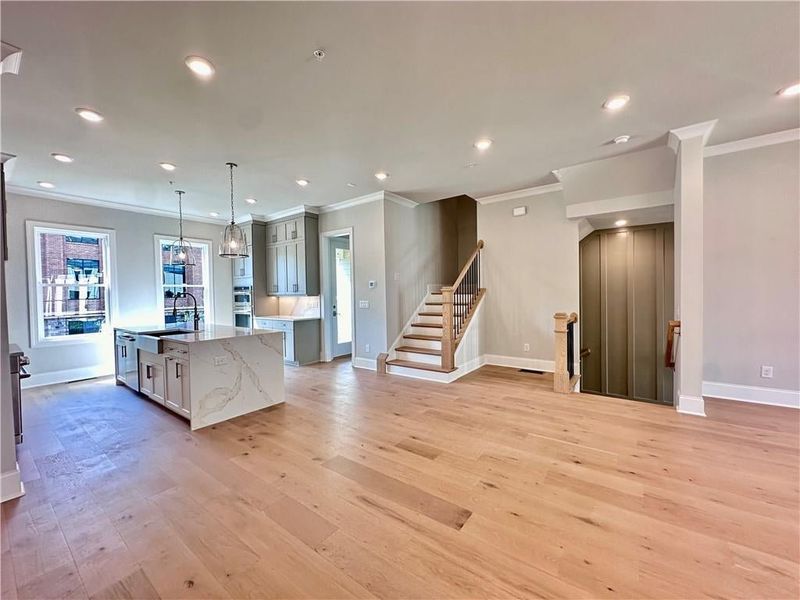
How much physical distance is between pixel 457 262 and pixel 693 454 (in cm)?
570

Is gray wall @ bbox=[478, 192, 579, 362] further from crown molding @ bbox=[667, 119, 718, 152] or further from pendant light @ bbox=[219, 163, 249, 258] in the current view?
pendant light @ bbox=[219, 163, 249, 258]

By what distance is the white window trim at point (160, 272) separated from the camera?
20.3 ft

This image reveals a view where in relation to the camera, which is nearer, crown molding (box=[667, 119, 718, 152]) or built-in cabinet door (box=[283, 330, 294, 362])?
crown molding (box=[667, 119, 718, 152])

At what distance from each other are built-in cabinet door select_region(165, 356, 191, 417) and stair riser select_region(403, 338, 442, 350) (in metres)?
3.35

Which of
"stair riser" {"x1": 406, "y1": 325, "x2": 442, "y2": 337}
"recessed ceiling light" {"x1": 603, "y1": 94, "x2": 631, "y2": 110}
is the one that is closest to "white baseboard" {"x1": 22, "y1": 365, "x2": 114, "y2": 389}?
"stair riser" {"x1": 406, "y1": 325, "x2": 442, "y2": 337}

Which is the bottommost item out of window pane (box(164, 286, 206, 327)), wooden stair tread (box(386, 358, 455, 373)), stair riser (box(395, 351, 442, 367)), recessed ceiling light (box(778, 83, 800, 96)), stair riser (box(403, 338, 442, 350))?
wooden stair tread (box(386, 358, 455, 373))

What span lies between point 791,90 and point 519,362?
4.15 meters

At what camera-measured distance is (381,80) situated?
7.97 ft

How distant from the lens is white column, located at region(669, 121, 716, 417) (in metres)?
3.26

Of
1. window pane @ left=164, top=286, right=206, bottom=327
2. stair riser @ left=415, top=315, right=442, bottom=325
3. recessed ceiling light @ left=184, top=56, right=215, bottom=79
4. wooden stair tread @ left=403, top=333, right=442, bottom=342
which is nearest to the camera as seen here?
recessed ceiling light @ left=184, top=56, right=215, bottom=79

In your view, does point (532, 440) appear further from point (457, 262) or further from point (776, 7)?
point (457, 262)

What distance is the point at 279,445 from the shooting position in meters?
2.89

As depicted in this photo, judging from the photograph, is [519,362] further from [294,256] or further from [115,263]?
[115,263]

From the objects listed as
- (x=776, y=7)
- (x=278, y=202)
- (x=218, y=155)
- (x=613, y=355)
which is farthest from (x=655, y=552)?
(x=278, y=202)
